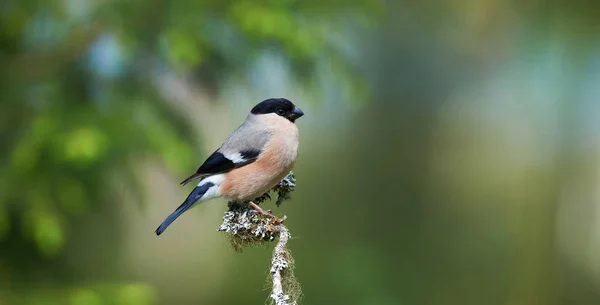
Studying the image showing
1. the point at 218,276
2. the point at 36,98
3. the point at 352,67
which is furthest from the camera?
the point at 218,276

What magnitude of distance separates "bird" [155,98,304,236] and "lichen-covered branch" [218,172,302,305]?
0.8 inches

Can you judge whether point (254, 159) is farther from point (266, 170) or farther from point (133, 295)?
point (133, 295)

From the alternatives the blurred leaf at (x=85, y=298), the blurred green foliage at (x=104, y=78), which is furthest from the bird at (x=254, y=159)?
the blurred leaf at (x=85, y=298)

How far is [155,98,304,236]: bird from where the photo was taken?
861mm

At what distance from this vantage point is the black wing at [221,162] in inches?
33.9

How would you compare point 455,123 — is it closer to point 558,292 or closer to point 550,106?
point 550,106

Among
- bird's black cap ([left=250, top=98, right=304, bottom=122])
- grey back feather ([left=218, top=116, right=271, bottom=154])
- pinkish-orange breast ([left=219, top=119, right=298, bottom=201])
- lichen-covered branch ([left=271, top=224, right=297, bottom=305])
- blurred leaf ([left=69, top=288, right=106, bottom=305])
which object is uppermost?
bird's black cap ([left=250, top=98, right=304, bottom=122])

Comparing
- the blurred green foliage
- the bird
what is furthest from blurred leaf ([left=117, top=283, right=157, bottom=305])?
the bird

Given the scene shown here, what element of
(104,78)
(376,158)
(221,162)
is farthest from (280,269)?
(376,158)

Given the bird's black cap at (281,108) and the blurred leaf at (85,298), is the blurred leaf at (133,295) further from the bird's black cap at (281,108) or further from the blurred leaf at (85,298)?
the bird's black cap at (281,108)

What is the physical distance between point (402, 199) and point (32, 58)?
144cm

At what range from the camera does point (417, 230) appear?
262 centimetres

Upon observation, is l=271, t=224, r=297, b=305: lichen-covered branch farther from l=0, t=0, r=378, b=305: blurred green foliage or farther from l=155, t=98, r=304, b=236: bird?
l=0, t=0, r=378, b=305: blurred green foliage

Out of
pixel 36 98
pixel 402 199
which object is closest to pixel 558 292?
pixel 402 199
